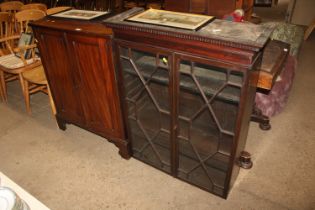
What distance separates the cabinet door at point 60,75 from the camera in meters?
1.83

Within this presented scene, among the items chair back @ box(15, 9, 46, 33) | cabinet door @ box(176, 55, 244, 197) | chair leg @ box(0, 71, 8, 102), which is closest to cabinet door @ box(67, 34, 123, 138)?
cabinet door @ box(176, 55, 244, 197)

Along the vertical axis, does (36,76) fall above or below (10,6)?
below

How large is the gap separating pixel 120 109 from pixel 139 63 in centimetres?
38

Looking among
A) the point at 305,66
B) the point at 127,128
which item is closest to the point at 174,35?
the point at 127,128

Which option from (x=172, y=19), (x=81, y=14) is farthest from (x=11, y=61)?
(x=172, y=19)

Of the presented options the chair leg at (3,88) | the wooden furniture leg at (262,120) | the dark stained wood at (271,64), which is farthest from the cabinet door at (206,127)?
the chair leg at (3,88)

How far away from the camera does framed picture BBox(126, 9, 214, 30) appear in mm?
1341

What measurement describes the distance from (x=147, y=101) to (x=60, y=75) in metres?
0.76

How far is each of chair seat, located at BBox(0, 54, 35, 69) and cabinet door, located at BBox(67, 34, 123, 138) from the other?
98cm

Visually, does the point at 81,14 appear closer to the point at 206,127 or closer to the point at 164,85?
the point at 164,85

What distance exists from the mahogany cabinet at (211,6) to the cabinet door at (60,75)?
248 centimetres

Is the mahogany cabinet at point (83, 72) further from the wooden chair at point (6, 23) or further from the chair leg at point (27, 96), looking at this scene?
the wooden chair at point (6, 23)

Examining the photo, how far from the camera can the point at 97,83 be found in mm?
1783

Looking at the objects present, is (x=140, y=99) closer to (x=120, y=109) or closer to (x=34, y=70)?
(x=120, y=109)
